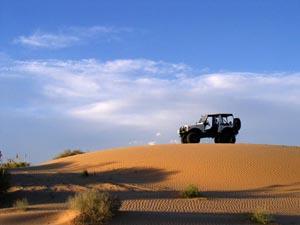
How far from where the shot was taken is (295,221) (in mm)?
21531

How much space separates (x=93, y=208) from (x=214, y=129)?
87.2 feet

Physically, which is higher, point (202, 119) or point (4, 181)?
point (202, 119)

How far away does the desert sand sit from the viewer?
67.2 ft

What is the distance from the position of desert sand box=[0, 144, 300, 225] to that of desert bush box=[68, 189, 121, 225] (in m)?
0.32

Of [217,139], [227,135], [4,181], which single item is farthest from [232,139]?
[4,181]

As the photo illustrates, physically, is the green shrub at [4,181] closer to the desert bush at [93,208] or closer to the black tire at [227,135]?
the desert bush at [93,208]

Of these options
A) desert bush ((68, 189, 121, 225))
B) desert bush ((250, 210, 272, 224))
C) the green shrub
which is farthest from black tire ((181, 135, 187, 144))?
desert bush ((68, 189, 121, 225))

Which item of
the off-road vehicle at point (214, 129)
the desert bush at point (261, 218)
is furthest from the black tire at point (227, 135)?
the desert bush at point (261, 218)

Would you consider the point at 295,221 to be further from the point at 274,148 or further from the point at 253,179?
the point at 274,148

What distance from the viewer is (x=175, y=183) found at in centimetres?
3531

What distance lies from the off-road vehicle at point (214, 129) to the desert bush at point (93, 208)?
25.6m

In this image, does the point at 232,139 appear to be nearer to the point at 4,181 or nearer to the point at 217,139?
the point at 217,139

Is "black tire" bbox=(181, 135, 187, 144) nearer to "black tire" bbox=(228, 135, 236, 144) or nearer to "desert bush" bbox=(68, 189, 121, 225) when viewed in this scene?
"black tire" bbox=(228, 135, 236, 144)

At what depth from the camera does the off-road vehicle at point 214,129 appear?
144ft
